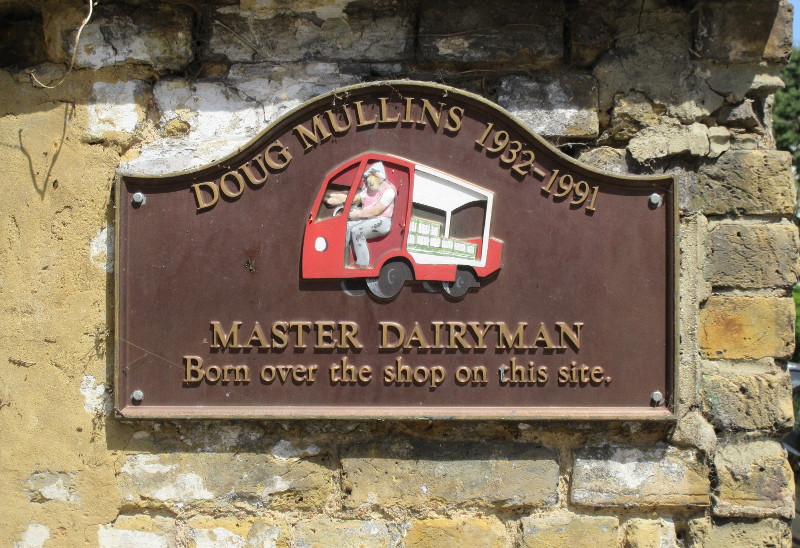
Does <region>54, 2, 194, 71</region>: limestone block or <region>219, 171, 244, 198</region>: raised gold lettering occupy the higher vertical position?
<region>54, 2, 194, 71</region>: limestone block

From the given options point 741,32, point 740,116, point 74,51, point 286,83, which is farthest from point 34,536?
point 741,32

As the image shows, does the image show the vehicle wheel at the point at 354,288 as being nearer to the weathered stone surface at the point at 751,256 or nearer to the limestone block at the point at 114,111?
the limestone block at the point at 114,111

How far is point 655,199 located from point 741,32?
650 millimetres

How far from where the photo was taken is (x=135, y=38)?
2.53 m

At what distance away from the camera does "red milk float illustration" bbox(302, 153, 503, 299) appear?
7.81ft

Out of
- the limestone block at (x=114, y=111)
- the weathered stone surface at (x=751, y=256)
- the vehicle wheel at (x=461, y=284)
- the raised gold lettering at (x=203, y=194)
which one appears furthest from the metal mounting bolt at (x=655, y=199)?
the limestone block at (x=114, y=111)

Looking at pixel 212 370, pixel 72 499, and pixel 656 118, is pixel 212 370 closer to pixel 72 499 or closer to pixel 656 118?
pixel 72 499

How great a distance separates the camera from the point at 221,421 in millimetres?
2439

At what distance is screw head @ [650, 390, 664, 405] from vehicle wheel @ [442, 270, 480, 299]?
0.68 m

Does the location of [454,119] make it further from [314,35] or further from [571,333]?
Answer: [571,333]

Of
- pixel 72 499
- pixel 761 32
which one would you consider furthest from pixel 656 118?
pixel 72 499

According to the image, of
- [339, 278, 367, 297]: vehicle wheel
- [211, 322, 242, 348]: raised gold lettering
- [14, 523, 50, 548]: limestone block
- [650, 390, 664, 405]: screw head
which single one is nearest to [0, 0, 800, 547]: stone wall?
[14, 523, 50, 548]: limestone block

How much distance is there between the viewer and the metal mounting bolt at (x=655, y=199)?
240cm

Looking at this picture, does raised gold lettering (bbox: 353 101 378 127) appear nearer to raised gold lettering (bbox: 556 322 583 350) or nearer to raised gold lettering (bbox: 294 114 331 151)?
raised gold lettering (bbox: 294 114 331 151)
